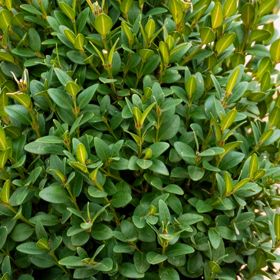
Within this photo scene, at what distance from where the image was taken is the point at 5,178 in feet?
3.95

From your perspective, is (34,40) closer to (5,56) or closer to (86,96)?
(5,56)

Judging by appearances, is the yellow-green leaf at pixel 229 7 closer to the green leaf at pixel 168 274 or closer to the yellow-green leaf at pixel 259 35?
the yellow-green leaf at pixel 259 35

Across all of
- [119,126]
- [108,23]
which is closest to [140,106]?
[119,126]

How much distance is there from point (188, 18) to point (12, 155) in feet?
1.91

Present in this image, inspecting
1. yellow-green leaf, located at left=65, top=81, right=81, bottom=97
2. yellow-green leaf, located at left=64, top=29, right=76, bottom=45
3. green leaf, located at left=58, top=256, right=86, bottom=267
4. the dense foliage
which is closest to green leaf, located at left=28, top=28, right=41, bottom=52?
the dense foliage

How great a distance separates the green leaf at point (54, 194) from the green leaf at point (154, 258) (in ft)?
0.75

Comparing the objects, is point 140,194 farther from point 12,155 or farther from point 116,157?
point 12,155

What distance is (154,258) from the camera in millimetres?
1147

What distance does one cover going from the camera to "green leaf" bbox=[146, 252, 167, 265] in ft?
3.72

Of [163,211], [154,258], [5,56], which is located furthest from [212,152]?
[5,56]

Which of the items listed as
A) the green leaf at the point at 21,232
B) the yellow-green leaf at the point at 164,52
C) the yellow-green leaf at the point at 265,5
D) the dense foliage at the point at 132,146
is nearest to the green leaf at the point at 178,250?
the dense foliage at the point at 132,146

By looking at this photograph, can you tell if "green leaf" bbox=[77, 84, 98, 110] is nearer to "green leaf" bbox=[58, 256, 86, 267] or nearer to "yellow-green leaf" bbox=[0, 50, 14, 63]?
"yellow-green leaf" bbox=[0, 50, 14, 63]

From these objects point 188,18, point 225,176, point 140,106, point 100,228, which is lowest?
point 100,228

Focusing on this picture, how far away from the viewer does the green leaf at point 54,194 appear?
112 cm
